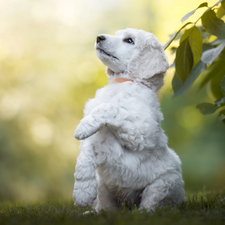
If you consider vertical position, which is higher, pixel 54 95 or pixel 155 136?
pixel 54 95

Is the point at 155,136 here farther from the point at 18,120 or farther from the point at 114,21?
the point at 114,21

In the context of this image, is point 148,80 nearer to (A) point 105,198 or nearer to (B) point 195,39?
(B) point 195,39

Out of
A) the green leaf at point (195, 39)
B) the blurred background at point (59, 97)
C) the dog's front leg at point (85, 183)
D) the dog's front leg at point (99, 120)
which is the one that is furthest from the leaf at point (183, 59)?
the blurred background at point (59, 97)

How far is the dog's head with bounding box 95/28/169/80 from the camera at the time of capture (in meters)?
2.67

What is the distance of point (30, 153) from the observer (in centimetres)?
936

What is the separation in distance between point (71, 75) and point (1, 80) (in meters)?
2.13

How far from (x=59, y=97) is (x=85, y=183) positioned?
8.04 meters

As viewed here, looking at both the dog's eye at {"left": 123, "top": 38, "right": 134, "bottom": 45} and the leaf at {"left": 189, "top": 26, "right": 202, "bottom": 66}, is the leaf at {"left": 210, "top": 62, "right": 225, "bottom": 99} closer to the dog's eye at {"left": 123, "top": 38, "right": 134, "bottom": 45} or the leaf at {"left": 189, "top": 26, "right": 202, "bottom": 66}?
the leaf at {"left": 189, "top": 26, "right": 202, "bottom": 66}

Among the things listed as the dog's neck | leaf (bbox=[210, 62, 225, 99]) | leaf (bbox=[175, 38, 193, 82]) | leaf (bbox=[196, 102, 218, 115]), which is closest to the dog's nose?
the dog's neck

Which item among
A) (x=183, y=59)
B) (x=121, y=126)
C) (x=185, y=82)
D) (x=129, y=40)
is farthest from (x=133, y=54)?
(x=121, y=126)

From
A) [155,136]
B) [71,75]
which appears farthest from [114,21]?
[155,136]

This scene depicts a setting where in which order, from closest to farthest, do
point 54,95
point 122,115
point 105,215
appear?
1. point 105,215
2. point 122,115
3. point 54,95

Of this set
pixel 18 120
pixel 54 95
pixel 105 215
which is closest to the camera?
pixel 105 215

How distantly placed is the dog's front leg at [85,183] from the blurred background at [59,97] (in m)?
6.58
